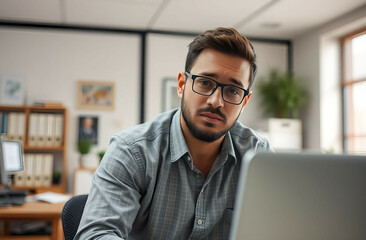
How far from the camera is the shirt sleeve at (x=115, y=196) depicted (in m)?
0.95

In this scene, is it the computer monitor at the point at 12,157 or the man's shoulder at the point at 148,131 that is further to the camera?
the computer monitor at the point at 12,157

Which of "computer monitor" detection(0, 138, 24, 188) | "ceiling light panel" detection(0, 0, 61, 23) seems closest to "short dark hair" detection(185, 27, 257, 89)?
"computer monitor" detection(0, 138, 24, 188)

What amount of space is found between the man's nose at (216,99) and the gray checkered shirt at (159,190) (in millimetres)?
155

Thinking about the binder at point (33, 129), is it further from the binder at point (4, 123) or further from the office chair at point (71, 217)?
the office chair at point (71, 217)

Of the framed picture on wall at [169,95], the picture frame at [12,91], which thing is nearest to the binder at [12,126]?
the picture frame at [12,91]

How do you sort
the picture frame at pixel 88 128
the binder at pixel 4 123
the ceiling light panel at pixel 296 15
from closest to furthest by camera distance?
the ceiling light panel at pixel 296 15
the binder at pixel 4 123
the picture frame at pixel 88 128

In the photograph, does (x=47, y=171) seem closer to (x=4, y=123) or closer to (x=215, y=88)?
(x=4, y=123)

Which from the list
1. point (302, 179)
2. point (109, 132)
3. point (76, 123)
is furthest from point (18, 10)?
point (302, 179)

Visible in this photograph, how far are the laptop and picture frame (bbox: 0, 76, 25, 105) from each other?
4.25 meters

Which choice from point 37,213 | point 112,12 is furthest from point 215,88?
point 112,12

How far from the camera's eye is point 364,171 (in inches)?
22.5

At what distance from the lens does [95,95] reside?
15.2 ft

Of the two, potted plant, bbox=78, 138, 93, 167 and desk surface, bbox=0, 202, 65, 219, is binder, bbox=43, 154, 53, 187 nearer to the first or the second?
potted plant, bbox=78, 138, 93, 167

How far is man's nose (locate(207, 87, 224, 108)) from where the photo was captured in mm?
1109
